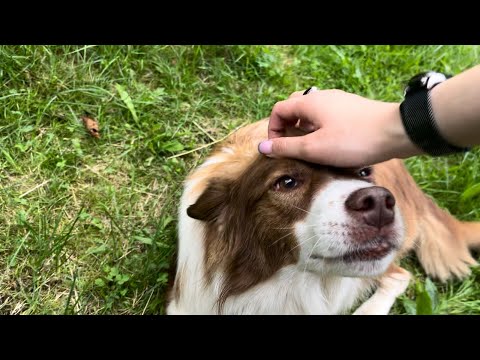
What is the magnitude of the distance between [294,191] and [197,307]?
40.8 inches

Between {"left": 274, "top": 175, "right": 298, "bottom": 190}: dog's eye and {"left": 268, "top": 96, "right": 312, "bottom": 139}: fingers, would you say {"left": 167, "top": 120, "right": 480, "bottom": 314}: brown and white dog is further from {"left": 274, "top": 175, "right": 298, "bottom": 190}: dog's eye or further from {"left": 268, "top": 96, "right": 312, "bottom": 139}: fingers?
{"left": 268, "top": 96, "right": 312, "bottom": 139}: fingers

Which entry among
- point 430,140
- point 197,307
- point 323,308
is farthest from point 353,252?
point 197,307

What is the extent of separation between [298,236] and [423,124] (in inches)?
31.1

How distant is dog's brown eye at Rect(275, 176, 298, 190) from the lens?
2443 mm

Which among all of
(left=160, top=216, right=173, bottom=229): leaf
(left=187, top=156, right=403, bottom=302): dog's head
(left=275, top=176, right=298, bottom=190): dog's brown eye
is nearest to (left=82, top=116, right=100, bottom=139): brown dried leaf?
(left=160, top=216, right=173, bottom=229): leaf

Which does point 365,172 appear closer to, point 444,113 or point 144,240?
point 444,113

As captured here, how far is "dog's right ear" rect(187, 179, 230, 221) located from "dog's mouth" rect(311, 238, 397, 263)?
77 cm

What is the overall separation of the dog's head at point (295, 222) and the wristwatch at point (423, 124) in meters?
0.27

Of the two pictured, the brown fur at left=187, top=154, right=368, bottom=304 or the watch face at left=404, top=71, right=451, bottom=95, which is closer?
the watch face at left=404, top=71, right=451, bottom=95

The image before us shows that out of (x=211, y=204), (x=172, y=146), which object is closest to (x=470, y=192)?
(x=211, y=204)

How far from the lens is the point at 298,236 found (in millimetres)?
2408

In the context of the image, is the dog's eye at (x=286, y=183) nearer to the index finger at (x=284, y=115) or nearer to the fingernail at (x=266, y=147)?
the fingernail at (x=266, y=147)

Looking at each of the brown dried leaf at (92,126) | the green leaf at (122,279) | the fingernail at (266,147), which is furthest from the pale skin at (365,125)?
the brown dried leaf at (92,126)

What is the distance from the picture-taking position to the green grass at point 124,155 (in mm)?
3273
